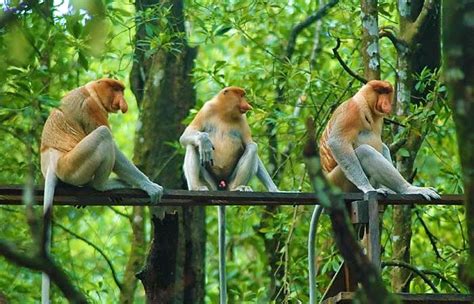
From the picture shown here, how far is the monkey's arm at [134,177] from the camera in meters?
5.91

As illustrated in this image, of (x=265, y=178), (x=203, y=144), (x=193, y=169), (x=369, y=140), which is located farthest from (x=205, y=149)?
(x=369, y=140)

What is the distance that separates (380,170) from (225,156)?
119 centimetres

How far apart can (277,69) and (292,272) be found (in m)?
1.96

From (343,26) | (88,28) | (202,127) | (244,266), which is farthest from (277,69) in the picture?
(88,28)

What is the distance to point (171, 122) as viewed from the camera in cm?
997

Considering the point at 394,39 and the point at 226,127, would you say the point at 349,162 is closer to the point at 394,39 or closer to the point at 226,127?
the point at 226,127

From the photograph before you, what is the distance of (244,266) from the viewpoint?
1188cm

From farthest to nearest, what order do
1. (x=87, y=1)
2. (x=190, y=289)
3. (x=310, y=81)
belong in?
(x=190, y=289) → (x=310, y=81) → (x=87, y=1)

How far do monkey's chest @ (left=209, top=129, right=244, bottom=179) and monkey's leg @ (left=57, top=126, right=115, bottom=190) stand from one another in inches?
53.5

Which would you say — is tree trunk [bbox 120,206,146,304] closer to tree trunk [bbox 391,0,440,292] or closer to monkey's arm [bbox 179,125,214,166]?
tree trunk [bbox 391,0,440,292]

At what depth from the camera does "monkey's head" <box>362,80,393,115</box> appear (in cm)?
710

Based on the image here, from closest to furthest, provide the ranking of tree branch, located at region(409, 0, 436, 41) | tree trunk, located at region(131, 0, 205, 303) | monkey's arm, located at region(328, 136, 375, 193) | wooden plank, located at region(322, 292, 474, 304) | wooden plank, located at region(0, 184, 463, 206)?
wooden plank, located at region(322, 292, 474, 304)
wooden plank, located at region(0, 184, 463, 206)
monkey's arm, located at region(328, 136, 375, 193)
tree branch, located at region(409, 0, 436, 41)
tree trunk, located at region(131, 0, 205, 303)

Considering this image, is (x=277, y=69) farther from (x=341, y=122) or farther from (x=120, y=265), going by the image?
(x=120, y=265)

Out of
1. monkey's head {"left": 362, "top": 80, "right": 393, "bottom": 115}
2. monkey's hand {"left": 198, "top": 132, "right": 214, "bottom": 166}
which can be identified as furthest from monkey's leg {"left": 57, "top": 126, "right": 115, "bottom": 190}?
monkey's head {"left": 362, "top": 80, "right": 393, "bottom": 115}
